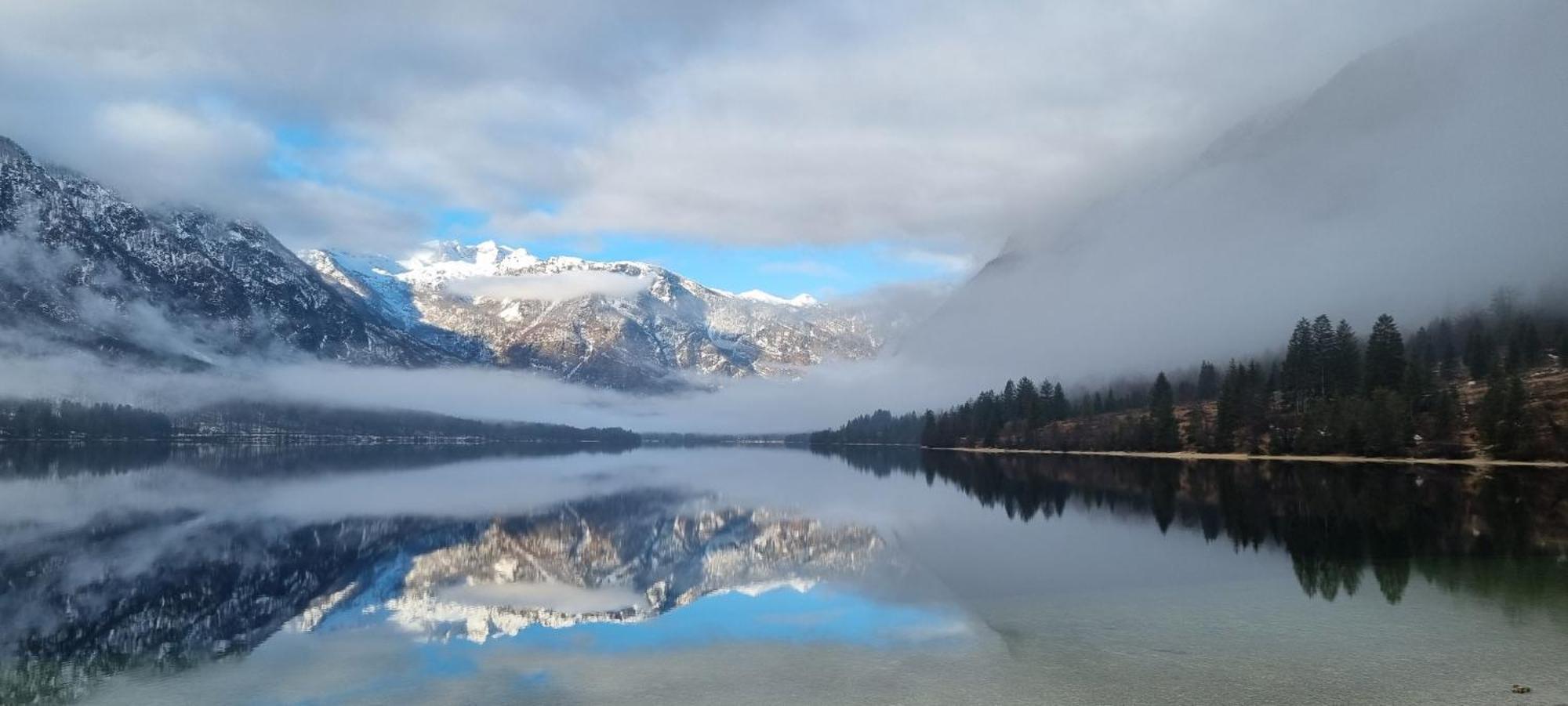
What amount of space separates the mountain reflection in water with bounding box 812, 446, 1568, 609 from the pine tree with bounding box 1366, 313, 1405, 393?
3659 cm

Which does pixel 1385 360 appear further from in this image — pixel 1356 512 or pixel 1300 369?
pixel 1356 512

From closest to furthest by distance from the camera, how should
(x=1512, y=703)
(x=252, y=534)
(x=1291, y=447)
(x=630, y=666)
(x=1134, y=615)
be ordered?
(x=1512, y=703) → (x=630, y=666) → (x=1134, y=615) → (x=252, y=534) → (x=1291, y=447)

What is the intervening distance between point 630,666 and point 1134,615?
59.3 feet

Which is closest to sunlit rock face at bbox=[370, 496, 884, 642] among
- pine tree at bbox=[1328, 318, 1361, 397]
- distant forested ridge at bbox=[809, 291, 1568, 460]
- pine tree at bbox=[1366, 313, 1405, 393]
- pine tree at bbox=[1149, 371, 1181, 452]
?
distant forested ridge at bbox=[809, 291, 1568, 460]

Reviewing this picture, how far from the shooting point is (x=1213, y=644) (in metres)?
26.4

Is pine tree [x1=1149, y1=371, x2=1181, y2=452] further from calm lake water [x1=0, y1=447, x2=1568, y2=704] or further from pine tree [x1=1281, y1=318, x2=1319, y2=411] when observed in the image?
calm lake water [x1=0, y1=447, x2=1568, y2=704]

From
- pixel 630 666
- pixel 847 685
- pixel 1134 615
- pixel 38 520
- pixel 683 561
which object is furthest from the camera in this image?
pixel 38 520

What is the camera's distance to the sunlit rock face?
34.3m

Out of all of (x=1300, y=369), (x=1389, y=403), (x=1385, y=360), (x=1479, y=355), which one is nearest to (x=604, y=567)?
(x=1389, y=403)

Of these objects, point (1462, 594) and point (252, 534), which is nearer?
point (1462, 594)

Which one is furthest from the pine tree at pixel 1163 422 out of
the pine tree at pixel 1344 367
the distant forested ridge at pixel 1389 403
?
the pine tree at pixel 1344 367

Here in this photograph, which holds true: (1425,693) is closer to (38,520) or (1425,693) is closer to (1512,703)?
(1512,703)

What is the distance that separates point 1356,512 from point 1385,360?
4155 inches

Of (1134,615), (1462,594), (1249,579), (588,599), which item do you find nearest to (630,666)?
(588,599)
